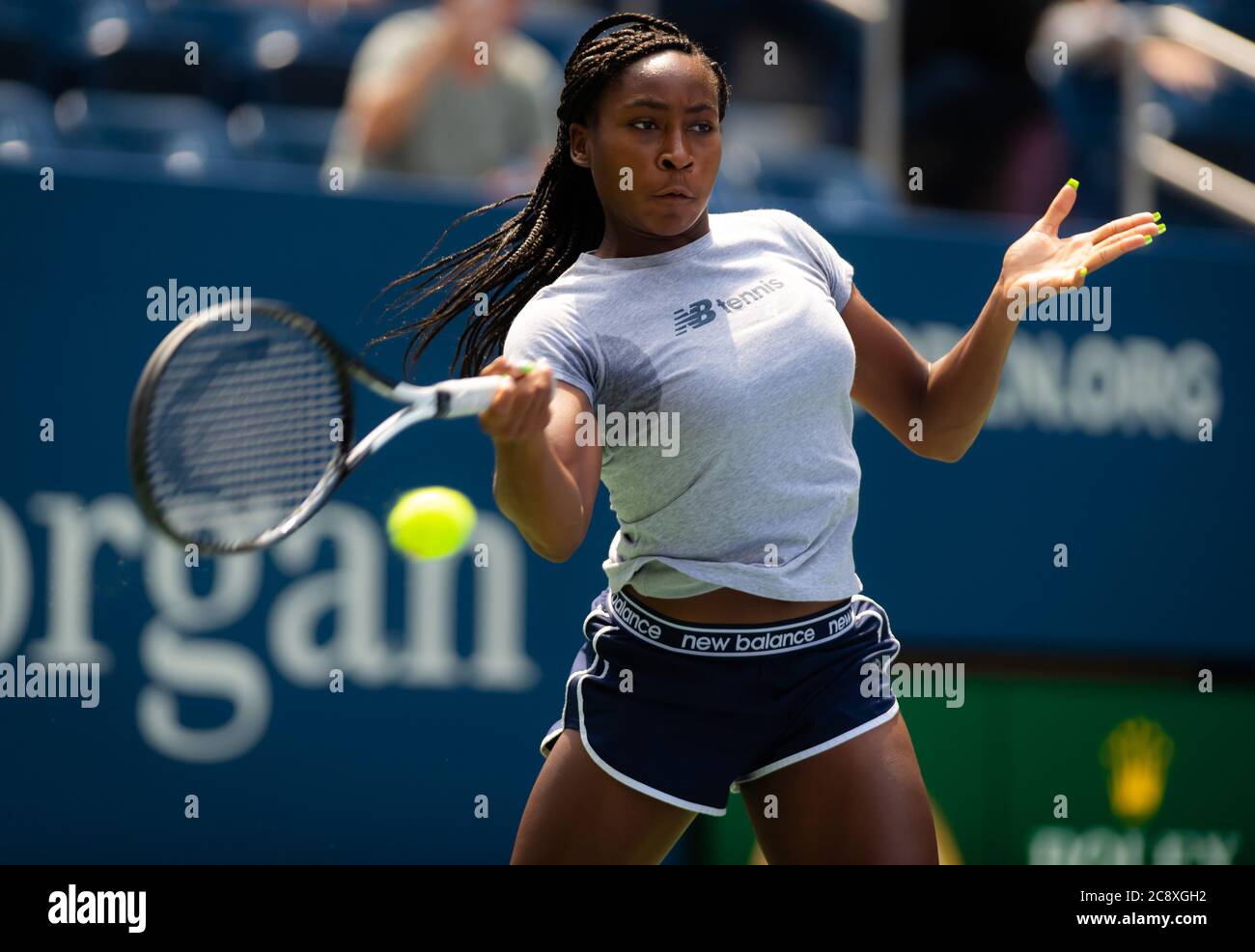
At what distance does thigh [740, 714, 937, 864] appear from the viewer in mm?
2637

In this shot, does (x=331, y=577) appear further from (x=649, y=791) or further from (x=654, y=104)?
(x=654, y=104)

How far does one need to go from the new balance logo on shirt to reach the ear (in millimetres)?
316

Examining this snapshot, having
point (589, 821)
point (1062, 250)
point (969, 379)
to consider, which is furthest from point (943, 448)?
point (589, 821)

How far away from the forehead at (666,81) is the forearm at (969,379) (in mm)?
560

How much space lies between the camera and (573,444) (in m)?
2.54

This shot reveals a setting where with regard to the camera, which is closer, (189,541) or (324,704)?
(189,541)

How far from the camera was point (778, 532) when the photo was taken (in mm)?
2660

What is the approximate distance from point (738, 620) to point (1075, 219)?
148 inches

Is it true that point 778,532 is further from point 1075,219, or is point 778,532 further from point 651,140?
point 1075,219

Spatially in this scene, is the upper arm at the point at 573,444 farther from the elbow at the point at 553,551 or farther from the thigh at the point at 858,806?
the thigh at the point at 858,806
